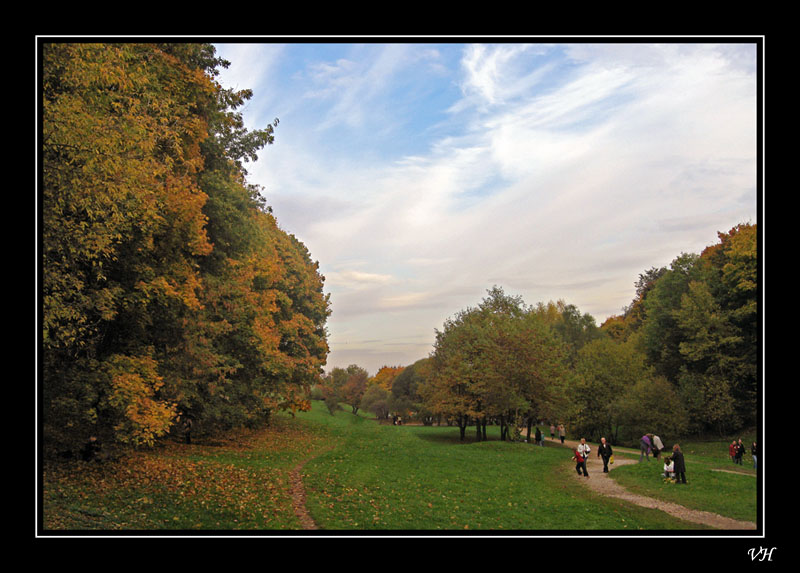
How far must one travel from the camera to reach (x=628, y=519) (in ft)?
43.0

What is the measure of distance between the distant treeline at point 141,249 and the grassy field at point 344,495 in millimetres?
1594

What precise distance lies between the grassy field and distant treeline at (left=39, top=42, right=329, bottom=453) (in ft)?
5.23

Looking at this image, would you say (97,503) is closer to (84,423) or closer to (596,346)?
(84,423)

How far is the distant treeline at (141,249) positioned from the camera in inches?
392

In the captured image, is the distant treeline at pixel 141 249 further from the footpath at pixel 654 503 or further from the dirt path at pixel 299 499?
the footpath at pixel 654 503

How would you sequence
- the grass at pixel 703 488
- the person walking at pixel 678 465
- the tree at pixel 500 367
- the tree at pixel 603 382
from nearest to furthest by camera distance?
the grass at pixel 703 488, the person walking at pixel 678 465, the tree at pixel 500 367, the tree at pixel 603 382

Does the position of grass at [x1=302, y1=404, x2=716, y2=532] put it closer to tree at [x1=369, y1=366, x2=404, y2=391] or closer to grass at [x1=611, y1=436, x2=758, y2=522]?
grass at [x1=611, y1=436, x2=758, y2=522]

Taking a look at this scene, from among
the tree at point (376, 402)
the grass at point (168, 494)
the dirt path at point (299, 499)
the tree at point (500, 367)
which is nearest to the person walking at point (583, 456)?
the tree at point (500, 367)

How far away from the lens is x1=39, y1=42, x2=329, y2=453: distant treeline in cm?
995

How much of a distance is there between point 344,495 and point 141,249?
9488mm
